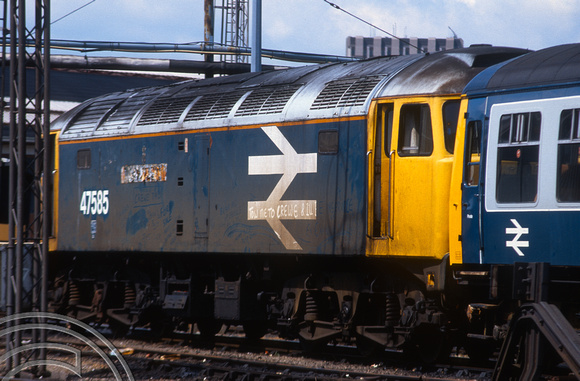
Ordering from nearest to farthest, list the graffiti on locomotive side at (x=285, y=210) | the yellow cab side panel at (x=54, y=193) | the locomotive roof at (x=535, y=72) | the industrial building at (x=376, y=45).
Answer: the locomotive roof at (x=535, y=72) < the graffiti on locomotive side at (x=285, y=210) < the yellow cab side panel at (x=54, y=193) < the industrial building at (x=376, y=45)

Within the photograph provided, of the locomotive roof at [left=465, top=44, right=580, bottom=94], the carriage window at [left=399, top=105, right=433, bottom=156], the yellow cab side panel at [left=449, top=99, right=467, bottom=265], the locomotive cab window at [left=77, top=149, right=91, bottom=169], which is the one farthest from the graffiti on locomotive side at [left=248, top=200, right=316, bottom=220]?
the locomotive cab window at [left=77, top=149, right=91, bottom=169]

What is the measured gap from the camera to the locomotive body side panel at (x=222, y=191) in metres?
11.2

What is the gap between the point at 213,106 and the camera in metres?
13.2

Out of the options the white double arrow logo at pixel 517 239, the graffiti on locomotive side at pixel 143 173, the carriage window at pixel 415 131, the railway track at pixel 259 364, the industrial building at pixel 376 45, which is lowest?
the railway track at pixel 259 364

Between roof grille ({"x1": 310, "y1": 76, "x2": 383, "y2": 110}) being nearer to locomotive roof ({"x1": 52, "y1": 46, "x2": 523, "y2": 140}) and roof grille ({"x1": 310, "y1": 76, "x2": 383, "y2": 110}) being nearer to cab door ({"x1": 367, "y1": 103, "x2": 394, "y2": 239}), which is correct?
locomotive roof ({"x1": 52, "y1": 46, "x2": 523, "y2": 140})

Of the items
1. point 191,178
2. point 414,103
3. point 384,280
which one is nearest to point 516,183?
point 414,103

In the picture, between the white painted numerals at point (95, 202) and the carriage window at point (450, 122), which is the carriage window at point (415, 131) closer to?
the carriage window at point (450, 122)

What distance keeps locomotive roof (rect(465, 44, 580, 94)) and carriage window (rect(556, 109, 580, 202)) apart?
1.41 feet

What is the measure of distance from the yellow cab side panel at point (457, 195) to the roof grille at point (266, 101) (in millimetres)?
3027

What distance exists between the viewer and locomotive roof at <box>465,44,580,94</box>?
29.7 ft

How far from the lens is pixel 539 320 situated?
23.6ft

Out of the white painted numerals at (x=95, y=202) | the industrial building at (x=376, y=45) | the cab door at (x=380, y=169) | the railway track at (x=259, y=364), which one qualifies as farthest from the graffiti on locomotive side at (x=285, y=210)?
the industrial building at (x=376, y=45)

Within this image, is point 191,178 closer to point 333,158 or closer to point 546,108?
point 333,158

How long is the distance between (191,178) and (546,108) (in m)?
6.12
